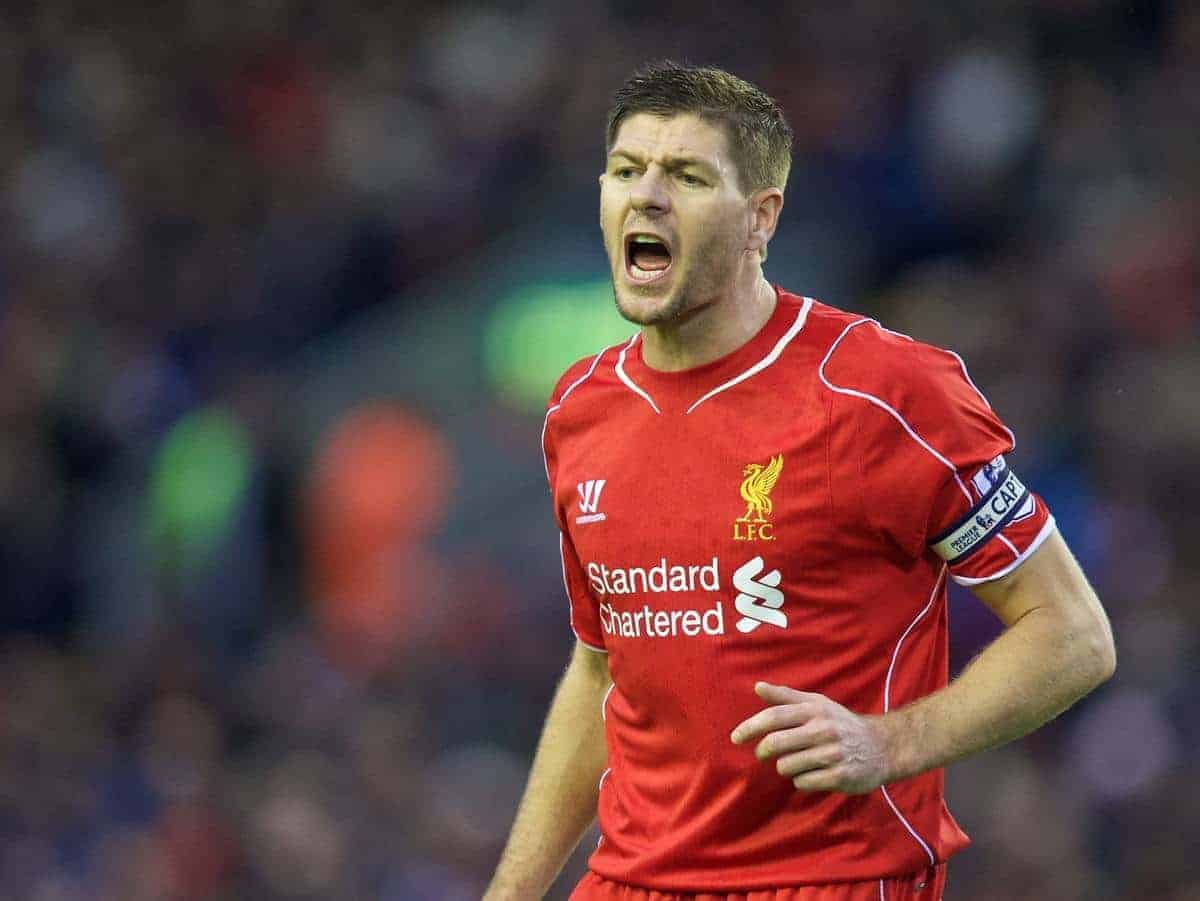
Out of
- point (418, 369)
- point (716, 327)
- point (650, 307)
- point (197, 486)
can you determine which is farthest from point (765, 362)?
point (418, 369)

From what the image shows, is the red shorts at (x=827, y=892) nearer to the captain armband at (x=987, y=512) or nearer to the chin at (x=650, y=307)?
the captain armband at (x=987, y=512)

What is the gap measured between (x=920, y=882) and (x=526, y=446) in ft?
20.7

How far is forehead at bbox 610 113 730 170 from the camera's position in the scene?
373 centimetres

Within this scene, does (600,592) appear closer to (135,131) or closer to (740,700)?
(740,700)

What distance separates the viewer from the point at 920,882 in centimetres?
364

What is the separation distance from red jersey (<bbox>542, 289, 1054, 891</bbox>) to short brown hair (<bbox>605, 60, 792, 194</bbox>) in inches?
12.2

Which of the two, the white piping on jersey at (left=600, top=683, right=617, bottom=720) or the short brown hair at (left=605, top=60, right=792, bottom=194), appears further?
the white piping on jersey at (left=600, top=683, right=617, bottom=720)

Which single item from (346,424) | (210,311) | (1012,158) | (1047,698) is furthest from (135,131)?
(1047,698)

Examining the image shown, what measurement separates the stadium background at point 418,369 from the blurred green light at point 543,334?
0.02 meters

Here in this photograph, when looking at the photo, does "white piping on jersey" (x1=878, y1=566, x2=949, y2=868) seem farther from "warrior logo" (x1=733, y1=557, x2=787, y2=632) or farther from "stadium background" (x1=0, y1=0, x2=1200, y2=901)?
"stadium background" (x1=0, y1=0, x2=1200, y2=901)

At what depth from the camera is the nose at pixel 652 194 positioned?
370 cm

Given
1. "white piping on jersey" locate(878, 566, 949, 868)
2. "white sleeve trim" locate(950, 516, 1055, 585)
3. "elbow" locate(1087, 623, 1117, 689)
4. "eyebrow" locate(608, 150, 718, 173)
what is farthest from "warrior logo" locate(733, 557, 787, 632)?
"eyebrow" locate(608, 150, 718, 173)

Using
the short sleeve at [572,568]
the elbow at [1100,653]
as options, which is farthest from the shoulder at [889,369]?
the short sleeve at [572,568]

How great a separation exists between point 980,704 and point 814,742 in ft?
1.18
